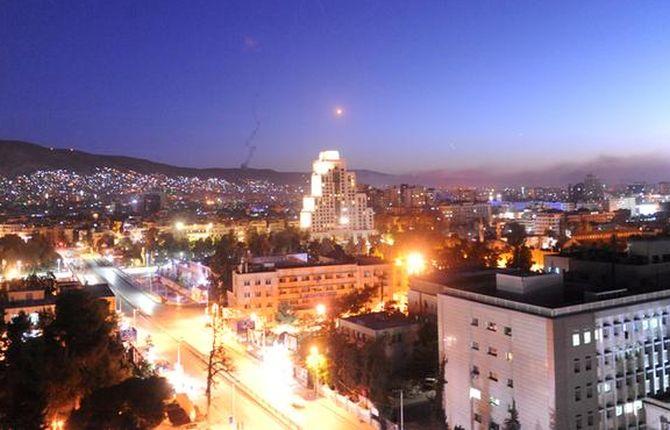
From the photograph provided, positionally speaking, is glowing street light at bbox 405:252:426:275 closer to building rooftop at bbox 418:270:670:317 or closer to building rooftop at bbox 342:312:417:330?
building rooftop at bbox 342:312:417:330

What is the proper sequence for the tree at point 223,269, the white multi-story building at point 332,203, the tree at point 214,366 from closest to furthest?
the tree at point 214,366 < the tree at point 223,269 < the white multi-story building at point 332,203

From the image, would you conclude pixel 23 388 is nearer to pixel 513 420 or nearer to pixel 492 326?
pixel 492 326

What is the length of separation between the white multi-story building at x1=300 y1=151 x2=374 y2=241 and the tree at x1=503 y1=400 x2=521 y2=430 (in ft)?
110

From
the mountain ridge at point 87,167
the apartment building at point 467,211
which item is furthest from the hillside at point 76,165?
the apartment building at point 467,211

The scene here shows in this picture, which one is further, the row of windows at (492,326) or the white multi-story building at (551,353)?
the row of windows at (492,326)

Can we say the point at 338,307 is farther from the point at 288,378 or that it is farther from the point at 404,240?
the point at 404,240

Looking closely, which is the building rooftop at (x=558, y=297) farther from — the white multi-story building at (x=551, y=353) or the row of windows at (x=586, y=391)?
the row of windows at (x=586, y=391)

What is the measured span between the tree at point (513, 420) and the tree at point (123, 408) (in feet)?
18.7

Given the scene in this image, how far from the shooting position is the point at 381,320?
614 inches

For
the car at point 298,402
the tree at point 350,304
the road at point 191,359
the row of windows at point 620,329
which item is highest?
the row of windows at point 620,329

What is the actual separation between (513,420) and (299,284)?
12.2m

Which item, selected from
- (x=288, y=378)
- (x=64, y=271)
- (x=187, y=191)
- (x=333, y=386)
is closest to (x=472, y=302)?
(x=333, y=386)

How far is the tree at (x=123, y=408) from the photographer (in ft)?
32.4

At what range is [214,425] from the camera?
12117mm
